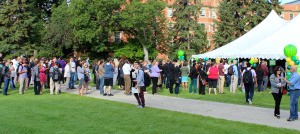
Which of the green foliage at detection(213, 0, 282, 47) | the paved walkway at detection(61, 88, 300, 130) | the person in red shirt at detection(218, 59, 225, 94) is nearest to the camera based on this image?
the paved walkway at detection(61, 88, 300, 130)

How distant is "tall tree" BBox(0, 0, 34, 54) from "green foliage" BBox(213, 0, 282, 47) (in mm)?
23998

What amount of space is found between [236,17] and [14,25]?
28.0 metres

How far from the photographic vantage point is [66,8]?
55.4 metres

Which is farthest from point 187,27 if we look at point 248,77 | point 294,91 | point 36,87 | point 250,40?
point 294,91

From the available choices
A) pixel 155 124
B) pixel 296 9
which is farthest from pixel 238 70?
pixel 296 9

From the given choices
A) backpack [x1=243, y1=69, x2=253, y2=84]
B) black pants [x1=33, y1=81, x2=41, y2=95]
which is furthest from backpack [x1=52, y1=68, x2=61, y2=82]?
backpack [x1=243, y1=69, x2=253, y2=84]

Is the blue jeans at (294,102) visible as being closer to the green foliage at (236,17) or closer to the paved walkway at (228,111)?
the paved walkway at (228,111)

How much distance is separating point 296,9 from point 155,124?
283 feet

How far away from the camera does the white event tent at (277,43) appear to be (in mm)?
22203

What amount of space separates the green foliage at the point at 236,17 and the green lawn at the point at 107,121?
35199 mm

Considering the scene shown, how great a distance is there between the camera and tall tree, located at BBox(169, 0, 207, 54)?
51625mm

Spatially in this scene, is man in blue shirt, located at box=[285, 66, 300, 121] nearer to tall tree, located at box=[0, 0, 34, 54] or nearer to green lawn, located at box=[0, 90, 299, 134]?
green lawn, located at box=[0, 90, 299, 134]

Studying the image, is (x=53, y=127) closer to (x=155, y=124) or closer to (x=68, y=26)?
(x=155, y=124)

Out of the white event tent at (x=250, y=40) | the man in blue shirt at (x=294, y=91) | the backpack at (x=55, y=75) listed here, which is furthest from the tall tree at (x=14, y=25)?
the man in blue shirt at (x=294, y=91)
